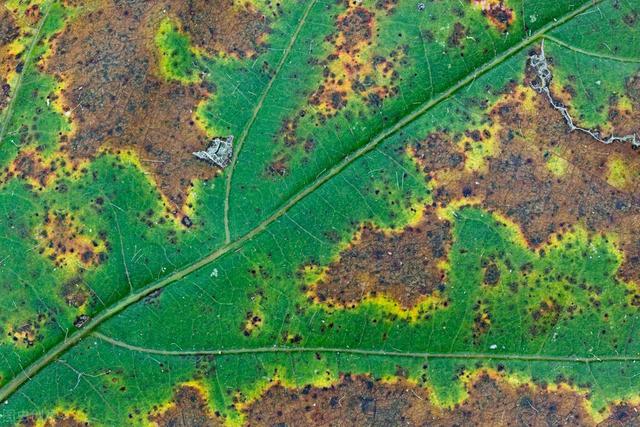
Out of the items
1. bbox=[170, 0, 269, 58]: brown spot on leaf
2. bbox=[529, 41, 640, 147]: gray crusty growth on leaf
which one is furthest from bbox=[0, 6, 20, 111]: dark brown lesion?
bbox=[529, 41, 640, 147]: gray crusty growth on leaf

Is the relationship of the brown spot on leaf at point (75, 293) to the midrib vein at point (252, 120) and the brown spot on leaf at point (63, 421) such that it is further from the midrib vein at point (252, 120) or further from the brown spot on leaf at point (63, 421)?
the midrib vein at point (252, 120)

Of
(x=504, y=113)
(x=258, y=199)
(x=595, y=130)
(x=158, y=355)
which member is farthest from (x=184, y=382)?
(x=595, y=130)

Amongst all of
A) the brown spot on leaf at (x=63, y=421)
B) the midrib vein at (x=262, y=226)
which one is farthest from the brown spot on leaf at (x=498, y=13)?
the brown spot on leaf at (x=63, y=421)

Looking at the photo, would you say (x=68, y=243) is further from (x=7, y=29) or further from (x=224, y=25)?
(x=224, y=25)

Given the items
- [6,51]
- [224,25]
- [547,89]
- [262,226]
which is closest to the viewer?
[262,226]

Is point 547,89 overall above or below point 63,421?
above

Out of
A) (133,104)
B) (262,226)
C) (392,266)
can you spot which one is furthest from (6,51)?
(392,266)

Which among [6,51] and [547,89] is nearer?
[547,89]
